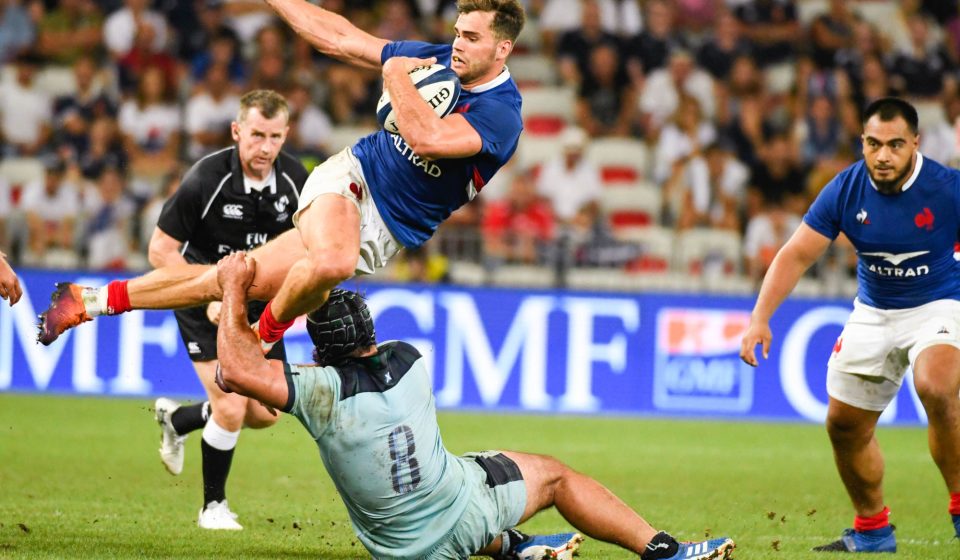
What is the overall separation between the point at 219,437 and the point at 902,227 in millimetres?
4388

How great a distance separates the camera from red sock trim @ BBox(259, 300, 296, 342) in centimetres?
695

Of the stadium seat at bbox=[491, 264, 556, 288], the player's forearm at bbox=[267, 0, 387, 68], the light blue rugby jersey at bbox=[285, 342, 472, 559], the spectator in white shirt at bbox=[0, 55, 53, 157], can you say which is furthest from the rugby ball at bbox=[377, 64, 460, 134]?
the spectator in white shirt at bbox=[0, 55, 53, 157]

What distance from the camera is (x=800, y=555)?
752 cm

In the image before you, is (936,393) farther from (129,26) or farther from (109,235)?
(129,26)

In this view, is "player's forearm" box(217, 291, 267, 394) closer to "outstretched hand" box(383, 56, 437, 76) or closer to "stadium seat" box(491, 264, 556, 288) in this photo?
"outstretched hand" box(383, 56, 437, 76)

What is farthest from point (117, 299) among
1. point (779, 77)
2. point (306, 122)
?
point (779, 77)

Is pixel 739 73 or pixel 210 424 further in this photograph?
pixel 739 73

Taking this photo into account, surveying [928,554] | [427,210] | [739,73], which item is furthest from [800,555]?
[739,73]

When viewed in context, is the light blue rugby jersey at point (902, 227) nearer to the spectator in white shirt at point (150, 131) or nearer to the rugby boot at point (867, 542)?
the rugby boot at point (867, 542)

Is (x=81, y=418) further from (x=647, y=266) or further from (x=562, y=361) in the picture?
(x=647, y=266)

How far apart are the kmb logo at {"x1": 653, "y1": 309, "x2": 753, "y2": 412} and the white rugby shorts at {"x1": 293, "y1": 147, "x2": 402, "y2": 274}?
27.2 ft

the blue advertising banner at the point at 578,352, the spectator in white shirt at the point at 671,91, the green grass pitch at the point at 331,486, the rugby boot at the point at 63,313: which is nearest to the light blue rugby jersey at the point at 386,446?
the green grass pitch at the point at 331,486

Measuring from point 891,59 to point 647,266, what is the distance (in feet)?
21.3

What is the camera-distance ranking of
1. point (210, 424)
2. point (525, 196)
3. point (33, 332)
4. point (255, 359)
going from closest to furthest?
point (255, 359) < point (210, 424) < point (33, 332) < point (525, 196)
